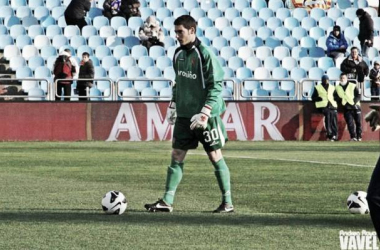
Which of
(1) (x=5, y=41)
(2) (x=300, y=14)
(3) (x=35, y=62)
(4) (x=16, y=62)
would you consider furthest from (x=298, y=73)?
(1) (x=5, y=41)

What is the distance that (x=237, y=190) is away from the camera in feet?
47.6

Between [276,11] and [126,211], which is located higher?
[276,11]

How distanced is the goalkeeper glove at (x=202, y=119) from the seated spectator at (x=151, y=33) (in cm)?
2230

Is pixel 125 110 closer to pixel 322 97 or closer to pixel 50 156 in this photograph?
pixel 322 97

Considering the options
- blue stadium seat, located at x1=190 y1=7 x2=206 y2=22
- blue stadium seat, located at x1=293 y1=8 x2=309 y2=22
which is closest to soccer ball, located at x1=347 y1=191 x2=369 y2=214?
blue stadium seat, located at x1=190 y1=7 x2=206 y2=22

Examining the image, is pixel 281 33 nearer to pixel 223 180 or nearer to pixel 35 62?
pixel 35 62

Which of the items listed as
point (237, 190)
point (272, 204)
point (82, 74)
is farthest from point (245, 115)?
point (272, 204)

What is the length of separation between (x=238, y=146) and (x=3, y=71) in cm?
843

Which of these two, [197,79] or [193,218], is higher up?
[197,79]

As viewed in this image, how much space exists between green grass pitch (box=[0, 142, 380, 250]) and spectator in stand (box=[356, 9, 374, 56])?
449 inches

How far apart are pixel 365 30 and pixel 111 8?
807 cm

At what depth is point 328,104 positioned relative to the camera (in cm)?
3148

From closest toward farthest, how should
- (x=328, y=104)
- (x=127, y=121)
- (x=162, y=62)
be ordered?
(x=127, y=121)
(x=328, y=104)
(x=162, y=62)

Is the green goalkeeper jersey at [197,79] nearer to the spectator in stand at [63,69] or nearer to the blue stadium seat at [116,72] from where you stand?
the spectator in stand at [63,69]
